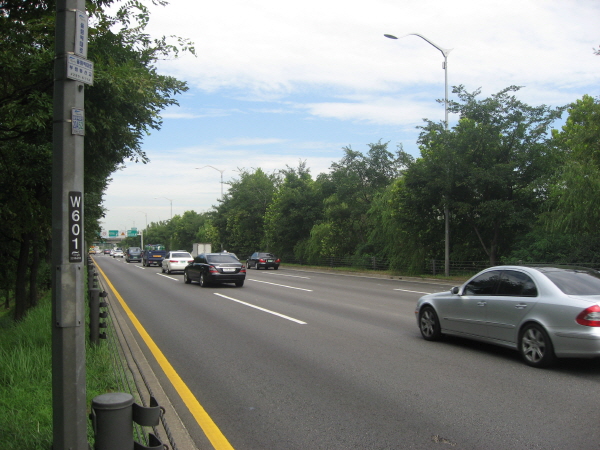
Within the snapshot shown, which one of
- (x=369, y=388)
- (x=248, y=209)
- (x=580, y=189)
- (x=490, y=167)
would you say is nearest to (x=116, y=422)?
(x=369, y=388)

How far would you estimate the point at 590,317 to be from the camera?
6.64 m

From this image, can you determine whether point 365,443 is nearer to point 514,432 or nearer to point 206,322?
point 514,432

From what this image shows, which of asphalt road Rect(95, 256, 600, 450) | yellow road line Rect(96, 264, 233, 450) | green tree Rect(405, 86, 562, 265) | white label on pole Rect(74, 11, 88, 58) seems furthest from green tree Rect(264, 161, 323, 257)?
white label on pole Rect(74, 11, 88, 58)

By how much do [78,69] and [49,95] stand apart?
4.94 meters

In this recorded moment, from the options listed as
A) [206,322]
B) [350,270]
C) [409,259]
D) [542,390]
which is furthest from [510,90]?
[542,390]

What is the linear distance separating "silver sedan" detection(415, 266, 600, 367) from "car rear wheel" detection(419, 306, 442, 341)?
49mm

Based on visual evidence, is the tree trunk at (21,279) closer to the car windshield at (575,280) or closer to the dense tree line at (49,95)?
the dense tree line at (49,95)

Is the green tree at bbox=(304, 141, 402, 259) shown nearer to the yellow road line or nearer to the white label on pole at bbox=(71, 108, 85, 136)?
the yellow road line

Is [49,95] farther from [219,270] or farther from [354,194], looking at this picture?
[354,194]

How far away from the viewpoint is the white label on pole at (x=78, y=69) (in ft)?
11.6

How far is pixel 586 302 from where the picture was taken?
268 inches

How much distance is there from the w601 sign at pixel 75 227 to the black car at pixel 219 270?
60.9ft

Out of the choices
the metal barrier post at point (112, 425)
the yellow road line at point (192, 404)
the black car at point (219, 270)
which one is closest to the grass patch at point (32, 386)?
the yellow road line at point (192, 404)

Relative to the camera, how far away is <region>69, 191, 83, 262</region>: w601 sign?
345cm
